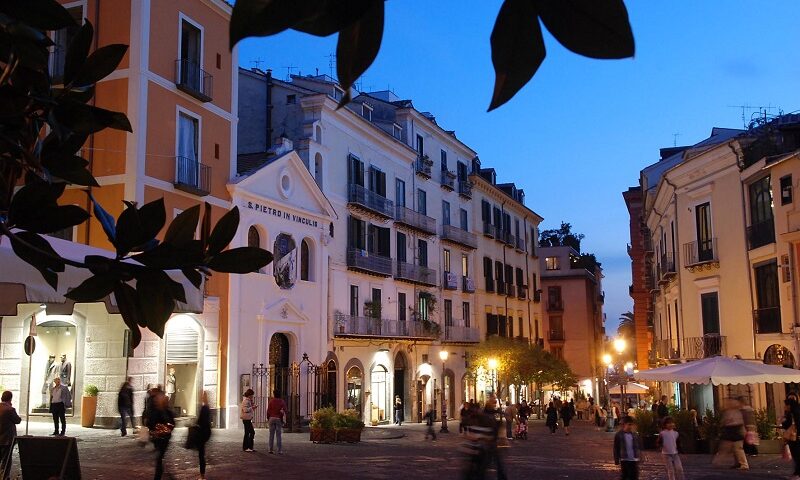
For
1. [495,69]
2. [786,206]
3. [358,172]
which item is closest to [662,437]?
[786,206]

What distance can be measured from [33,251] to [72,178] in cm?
50

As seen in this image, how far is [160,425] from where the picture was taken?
12977 millimetres

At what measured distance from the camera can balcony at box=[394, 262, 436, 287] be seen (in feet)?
127

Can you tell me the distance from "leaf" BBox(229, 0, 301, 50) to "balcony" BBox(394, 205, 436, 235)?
37.5m

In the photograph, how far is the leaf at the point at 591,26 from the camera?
1080 millimetres

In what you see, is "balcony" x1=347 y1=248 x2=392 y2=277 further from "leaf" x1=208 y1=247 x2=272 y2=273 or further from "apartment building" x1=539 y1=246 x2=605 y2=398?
"apartment building" x1=539 y1=246 x2=605 y2=398

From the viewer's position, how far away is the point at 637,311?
51938 millimetres

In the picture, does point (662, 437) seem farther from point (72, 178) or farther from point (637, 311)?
point (637, 311)

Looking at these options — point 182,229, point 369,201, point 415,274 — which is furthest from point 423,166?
point 182,229

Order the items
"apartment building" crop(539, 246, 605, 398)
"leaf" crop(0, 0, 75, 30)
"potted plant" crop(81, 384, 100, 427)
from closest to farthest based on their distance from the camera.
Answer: "leaf" crop(0, 0, 75, 30) → "potted plant" crop(81, 384, 100, 427) → "apartment building" crop(539, 246, 605, 398)

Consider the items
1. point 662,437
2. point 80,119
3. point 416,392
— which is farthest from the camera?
point 416,392

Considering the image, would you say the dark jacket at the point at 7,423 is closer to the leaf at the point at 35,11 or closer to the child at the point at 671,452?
the child at the point at 671,452

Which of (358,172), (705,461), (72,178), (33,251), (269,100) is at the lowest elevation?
(705,461)

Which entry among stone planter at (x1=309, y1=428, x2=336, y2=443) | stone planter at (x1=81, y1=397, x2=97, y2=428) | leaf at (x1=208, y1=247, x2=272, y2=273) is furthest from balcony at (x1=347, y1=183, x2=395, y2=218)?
leaf at (x1=208, y1=247, x2=272, y2=273)
